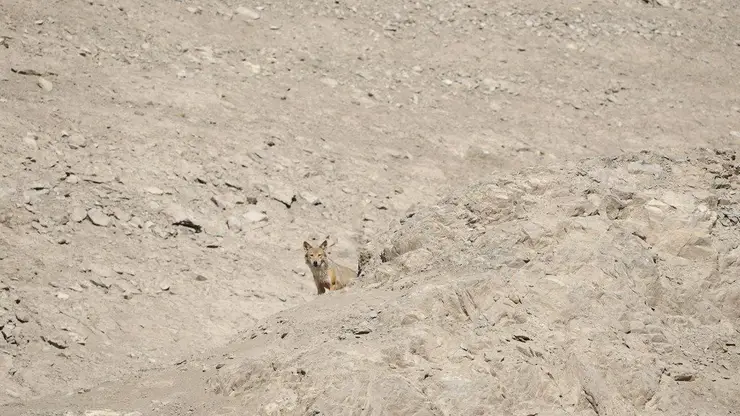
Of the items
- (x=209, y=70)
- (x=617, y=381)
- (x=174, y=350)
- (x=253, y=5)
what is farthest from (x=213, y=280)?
(x=253, y=5)

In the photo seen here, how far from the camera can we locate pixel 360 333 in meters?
8.29

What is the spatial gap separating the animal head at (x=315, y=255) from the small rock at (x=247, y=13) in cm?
917

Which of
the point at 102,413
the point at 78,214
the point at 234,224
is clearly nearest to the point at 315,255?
the point at 234,224

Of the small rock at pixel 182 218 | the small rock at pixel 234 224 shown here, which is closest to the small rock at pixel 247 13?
the small rock at pixel 234 224

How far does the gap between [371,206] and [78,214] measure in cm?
556

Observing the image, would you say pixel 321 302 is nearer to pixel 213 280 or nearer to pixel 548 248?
pixel 548 248

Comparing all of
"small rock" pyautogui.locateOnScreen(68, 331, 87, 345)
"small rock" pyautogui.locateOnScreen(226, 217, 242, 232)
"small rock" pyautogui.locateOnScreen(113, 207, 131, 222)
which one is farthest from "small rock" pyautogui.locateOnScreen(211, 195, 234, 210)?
"small rock" pyautogui.locateOnScreen(68, 331, 87, 345)

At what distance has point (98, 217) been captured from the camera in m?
15.2

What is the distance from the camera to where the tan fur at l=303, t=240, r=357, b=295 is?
14.4 metres

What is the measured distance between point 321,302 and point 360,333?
5.57 feet

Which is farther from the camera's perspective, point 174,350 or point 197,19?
point 197,19

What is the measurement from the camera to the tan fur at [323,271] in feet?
47.3

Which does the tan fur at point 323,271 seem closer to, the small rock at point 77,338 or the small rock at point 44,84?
the small rock at point 77,338

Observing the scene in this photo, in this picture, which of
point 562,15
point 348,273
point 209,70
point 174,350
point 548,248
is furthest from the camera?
point 562,15
